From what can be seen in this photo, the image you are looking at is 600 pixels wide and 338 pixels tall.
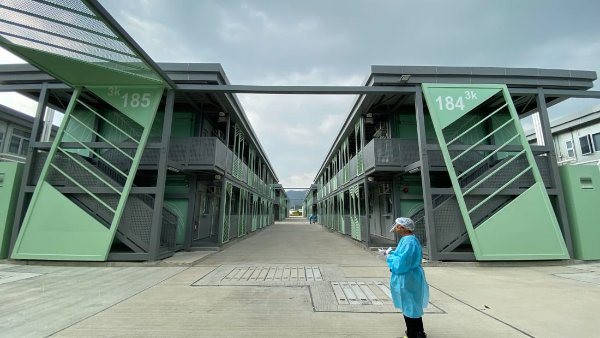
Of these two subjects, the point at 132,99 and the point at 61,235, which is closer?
the point at 61,235

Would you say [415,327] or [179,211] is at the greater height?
[179,211]

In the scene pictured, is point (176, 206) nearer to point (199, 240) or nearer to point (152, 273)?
point (199, 240)

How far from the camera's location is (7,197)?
839cm

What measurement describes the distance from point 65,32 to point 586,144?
82.2ft

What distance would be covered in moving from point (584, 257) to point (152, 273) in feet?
41.9

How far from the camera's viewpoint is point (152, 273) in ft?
A: 22.6

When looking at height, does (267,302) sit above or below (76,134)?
below

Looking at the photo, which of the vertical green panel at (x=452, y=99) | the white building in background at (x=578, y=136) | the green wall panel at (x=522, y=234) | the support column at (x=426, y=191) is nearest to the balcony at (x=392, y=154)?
the support column at (x=426, y=191)

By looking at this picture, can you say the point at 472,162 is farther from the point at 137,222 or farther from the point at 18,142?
the point at 18,142

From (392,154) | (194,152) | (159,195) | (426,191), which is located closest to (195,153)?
(194,152)

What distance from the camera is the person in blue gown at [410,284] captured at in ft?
9.40

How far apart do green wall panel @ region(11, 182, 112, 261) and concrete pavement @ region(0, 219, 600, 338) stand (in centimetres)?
44

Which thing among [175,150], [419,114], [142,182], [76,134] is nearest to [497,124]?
[419,114]

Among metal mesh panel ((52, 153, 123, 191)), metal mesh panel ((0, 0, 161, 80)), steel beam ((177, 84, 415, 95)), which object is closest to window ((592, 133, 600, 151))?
steel beam ((177, 84, 415, 95))
